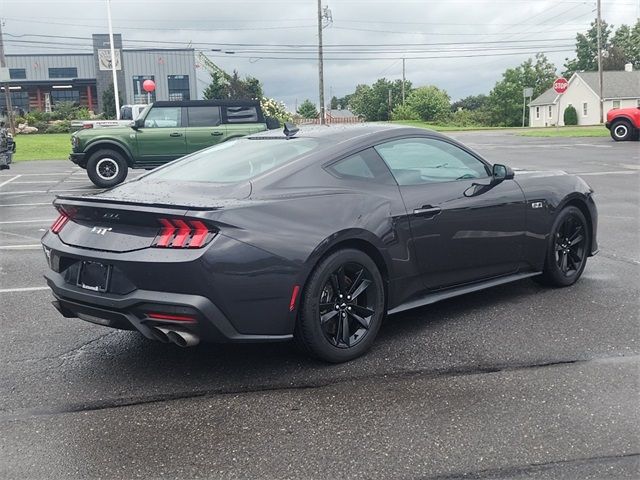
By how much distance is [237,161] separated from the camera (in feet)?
15.5

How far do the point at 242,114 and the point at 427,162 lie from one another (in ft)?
37.7

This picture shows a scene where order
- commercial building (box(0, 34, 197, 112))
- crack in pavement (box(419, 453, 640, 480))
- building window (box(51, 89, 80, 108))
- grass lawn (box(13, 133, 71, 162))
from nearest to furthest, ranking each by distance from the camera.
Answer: crack in pavement (box(419, 453, 640, 480))
grass lawn (box(13, 133, 71, 162))
commercial building (box(0, 34, 197, 112))
building window (box(51, 89, 80, 108))

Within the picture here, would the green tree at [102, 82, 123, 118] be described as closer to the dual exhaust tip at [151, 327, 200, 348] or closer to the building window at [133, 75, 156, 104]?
the building window at [133, 75, 156, 104]

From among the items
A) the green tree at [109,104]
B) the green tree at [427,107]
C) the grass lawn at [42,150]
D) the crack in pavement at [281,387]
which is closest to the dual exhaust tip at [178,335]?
the crack in pavement at [281,387]

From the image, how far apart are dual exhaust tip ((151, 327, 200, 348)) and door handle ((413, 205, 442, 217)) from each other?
5.68 feet

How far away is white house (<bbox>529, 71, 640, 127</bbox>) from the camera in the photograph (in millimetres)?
69625

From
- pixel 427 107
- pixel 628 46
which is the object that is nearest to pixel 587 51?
pixel 628 46

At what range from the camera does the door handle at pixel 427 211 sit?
4650mm

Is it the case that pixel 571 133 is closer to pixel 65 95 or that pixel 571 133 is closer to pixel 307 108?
pixel 65 95

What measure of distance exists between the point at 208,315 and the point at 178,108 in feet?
41.7

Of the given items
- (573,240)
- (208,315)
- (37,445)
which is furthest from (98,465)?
(573,240)

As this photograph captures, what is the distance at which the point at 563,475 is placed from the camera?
115 inches

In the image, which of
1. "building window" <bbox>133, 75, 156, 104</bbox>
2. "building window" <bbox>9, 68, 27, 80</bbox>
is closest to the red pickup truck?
"building window" <bbox>133, 75, 156, 104</bbox>

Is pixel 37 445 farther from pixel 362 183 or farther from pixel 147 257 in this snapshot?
pixel 362 183
